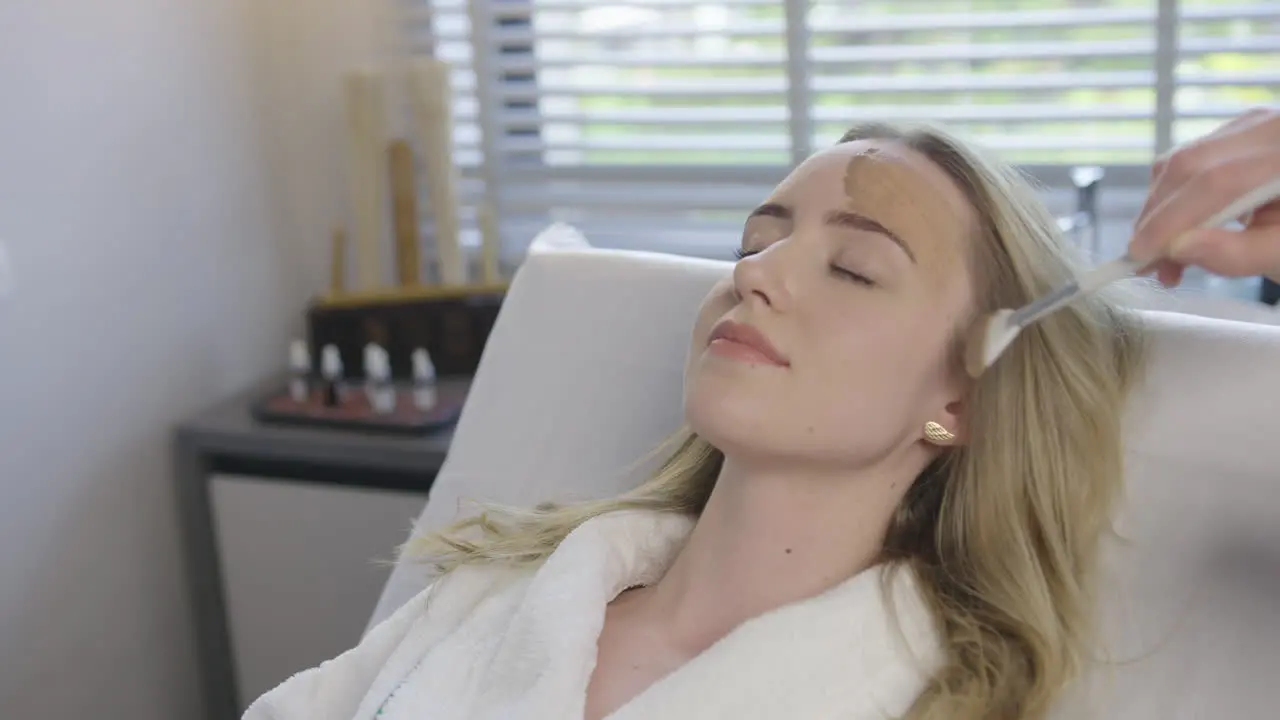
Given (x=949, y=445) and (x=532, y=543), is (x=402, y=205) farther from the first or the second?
(x=949, y=445)

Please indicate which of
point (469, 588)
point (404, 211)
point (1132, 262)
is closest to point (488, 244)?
point (404, 211)

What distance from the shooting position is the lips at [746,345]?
1076 millimetres

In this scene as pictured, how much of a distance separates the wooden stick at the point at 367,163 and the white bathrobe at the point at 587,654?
97cm

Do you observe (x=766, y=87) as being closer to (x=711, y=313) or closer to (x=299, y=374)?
(x=299, y=374)

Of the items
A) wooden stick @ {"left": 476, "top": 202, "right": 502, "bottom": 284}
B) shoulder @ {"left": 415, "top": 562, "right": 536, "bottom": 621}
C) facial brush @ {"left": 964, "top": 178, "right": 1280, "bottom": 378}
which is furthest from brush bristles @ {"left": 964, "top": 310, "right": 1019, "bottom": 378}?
wooden stick @ {"left": 476, "top": 202, "right": 502, "bottom": 284}

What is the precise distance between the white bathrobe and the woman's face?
0.14 meters

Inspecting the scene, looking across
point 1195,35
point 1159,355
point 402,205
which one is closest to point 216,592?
point 402,205

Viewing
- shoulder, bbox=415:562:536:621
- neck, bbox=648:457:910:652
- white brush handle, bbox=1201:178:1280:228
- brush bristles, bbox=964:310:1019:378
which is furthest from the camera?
shoulder, bbox=415:562:536:621

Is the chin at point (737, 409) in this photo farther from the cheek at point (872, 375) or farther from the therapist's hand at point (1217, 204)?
the therapist's hand at point (1217, 204)

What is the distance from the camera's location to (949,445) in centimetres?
116

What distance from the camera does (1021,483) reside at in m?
1.12

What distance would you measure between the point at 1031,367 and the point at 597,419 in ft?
1.68

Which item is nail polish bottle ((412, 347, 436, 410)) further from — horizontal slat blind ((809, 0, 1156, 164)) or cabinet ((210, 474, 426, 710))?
horizontal slat blind ((809, 0, 1156, 164))

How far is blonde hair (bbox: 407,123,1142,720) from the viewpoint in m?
1.07
